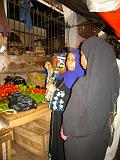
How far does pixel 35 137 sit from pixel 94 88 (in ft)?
8.11

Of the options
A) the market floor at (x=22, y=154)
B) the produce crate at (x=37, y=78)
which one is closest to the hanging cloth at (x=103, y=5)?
the produce crate at (x=37, y=78)

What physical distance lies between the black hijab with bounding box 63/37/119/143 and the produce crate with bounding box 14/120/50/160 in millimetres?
1898

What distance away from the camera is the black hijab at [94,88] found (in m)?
2.06

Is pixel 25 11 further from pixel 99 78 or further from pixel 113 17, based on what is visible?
pixel 99 78

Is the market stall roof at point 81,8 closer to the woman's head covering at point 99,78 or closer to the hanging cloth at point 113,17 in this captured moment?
the hanging cloth at point 113,17

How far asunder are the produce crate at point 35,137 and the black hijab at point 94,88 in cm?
190

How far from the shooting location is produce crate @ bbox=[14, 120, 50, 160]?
390cm

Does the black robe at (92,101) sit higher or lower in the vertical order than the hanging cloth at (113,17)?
lower

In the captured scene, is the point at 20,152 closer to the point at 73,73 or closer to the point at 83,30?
the point at 73,73

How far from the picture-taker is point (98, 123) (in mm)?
2160

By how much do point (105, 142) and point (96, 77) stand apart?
1.05 meters

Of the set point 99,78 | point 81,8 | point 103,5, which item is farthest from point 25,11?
point 99,78

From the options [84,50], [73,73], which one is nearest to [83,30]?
[73,73]

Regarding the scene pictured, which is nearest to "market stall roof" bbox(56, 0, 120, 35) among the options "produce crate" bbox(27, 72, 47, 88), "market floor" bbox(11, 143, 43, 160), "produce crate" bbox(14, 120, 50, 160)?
"produce crate" bbox(27, 72, 47, 88)
